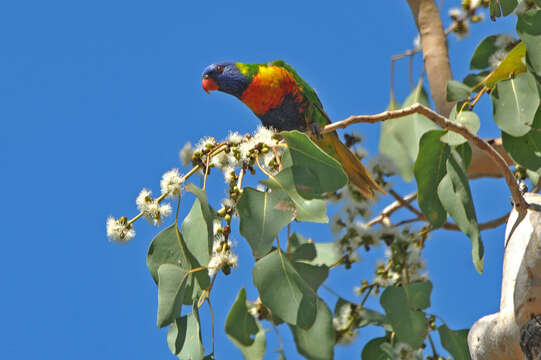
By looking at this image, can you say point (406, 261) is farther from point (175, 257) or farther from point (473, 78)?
point (175, 257)

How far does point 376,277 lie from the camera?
6.76 ft

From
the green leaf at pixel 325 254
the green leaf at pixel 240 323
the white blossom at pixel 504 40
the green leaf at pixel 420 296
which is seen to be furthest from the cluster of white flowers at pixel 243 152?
the white blossom at pixel 504 40

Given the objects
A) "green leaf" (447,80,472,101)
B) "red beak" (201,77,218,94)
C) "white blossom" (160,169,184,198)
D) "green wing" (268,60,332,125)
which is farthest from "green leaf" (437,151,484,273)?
"red beak" (201,77,218,94)

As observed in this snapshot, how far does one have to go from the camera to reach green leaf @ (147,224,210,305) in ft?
4.79

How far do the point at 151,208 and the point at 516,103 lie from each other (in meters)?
0.91

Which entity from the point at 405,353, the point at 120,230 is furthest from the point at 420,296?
the point at 120,230

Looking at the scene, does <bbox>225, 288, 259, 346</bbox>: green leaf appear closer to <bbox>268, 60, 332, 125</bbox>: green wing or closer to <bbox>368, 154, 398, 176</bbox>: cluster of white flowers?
<bbox>368, 154, 398, 176</bbox>: cluster of white flowers

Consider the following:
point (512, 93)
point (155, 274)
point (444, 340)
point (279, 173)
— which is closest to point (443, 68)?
point (512, 93)

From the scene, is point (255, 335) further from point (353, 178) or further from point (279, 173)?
point (353, 178)

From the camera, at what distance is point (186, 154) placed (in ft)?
6.46

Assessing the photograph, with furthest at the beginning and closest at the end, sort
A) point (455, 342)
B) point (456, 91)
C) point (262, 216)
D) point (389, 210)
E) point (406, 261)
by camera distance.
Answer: point (389, 210) < point (406, 261) < point (456, 91) < point (455, 342) < point (262, 216)

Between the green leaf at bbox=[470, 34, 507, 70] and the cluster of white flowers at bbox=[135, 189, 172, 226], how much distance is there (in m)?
1.30

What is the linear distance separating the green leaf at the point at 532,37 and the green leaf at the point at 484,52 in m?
0.59

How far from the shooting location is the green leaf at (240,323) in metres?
1.56
